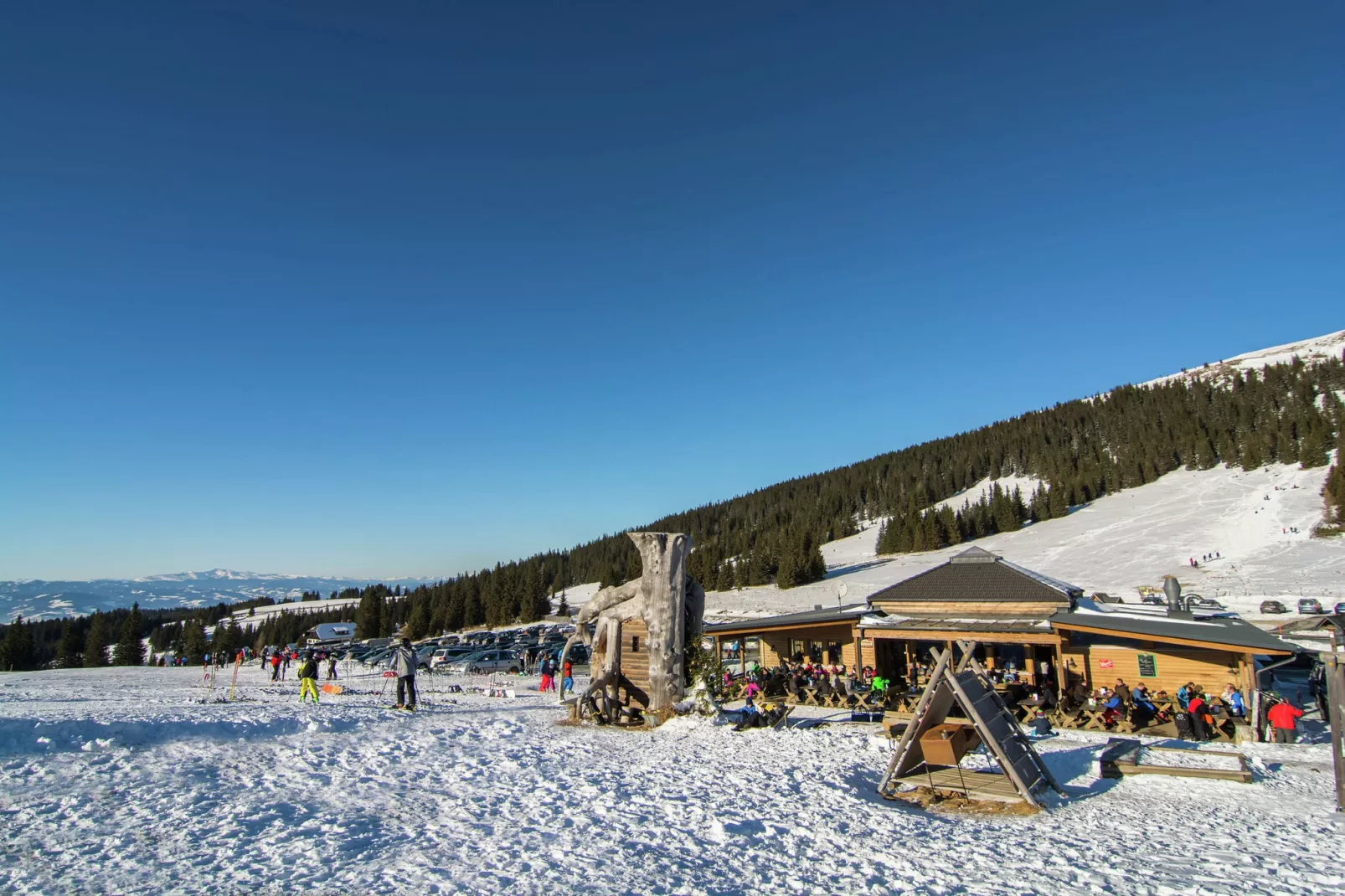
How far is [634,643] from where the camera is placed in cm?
1964

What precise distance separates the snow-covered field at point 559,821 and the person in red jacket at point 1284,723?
A: 950 mm

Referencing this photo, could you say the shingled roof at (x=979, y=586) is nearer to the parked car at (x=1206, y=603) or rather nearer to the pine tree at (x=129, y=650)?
the parked car at (x=1206, y=603)

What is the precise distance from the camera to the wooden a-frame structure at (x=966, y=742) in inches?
427

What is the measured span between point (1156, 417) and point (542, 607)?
9557cm

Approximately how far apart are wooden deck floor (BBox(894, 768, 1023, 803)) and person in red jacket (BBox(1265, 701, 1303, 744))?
9.10 metres

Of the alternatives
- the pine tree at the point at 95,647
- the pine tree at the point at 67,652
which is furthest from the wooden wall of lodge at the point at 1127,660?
the pine tree at the point at 67,652

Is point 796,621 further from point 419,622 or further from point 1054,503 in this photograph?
point 1054,503

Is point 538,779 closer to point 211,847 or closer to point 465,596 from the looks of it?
point 211,847

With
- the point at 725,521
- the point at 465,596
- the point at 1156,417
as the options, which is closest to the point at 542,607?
the point at 465,596

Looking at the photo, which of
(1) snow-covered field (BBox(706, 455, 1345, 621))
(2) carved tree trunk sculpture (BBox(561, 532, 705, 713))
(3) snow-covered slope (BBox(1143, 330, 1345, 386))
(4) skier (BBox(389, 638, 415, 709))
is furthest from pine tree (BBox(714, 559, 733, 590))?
(3) snow-covered slope (BBox(1143, 330, 1345, 386))

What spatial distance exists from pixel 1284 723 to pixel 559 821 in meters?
16.3

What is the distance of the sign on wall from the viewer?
21.2 meters

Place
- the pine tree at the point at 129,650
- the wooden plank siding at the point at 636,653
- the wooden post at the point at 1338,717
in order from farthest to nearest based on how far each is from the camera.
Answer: the pine tree at the point at 129,650 → the wooden plank siding at the point at 636,653 → the wooden post at the point at 1338,717

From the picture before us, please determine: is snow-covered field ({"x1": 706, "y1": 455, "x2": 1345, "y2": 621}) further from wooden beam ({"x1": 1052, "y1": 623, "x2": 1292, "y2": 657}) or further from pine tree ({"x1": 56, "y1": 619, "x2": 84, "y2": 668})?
pine tree ({"x1": 56, "y1": 619, "x2": 84, "y2": 668})
